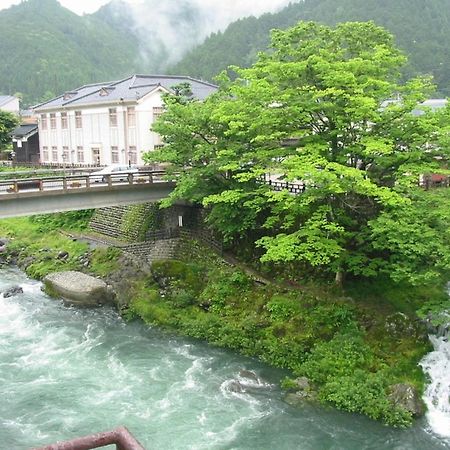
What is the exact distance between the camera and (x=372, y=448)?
1537 centimetres

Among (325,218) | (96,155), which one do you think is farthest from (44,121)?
(325,218)

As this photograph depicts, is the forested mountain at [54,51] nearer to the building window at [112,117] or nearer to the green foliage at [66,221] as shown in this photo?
the building window at [112,117]

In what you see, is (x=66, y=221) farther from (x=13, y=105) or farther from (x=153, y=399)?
(x=13, y=105)

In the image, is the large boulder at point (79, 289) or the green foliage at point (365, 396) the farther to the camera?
the large boulder at point (79, 289)

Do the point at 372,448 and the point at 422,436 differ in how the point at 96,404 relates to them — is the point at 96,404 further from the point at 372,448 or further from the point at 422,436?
the point at 422,436

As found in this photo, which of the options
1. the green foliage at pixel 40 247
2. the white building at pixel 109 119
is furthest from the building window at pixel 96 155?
the green foliage at pixel 40 247

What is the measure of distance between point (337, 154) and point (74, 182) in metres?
13.6

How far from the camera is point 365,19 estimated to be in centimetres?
9175

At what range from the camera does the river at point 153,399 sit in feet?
51.8

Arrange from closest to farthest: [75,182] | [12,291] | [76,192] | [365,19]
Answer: [76,192] → [75,182] → [12,291] → [365,19]

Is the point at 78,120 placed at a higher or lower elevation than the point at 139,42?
lower

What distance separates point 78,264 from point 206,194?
10.5 m

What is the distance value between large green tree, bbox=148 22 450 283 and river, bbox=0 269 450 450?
484cm

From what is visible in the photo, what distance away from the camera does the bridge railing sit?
24219 mm
